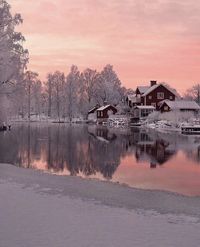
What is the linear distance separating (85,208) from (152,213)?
1870mm

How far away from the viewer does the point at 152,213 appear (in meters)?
11.5

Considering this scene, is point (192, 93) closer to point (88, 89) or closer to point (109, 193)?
point (88, 89)

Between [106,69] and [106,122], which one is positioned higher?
[106,69]

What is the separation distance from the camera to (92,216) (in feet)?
35.4

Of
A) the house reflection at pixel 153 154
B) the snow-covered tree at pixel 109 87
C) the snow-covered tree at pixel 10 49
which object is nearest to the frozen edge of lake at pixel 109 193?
the house reflection at pixel 153 154

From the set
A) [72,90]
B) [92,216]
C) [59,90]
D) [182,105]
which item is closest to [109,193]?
[92,216]

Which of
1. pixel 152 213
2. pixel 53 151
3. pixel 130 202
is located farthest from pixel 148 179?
pixel 53 151

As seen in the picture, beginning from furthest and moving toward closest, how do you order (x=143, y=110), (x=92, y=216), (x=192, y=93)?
(x=192, y=93) < (x=143, y=110) < (x=92, y=216)

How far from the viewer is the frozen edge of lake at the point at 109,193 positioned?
12508 millimetres

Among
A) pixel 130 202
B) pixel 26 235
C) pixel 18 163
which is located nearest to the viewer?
pixel 26 235

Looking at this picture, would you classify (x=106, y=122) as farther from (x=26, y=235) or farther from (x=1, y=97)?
(x=26, y=235)

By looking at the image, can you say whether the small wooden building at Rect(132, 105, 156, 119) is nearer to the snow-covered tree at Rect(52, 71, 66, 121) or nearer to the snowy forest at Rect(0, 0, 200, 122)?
the snowy forest at Rect(0, 0, 200, 122)

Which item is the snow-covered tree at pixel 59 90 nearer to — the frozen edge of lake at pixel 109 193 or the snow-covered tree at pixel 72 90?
the snow-covered tree at pixel 72 90

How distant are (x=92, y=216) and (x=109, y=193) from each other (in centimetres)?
383
